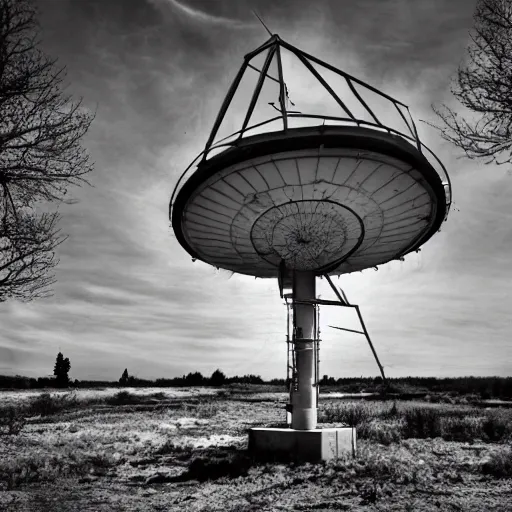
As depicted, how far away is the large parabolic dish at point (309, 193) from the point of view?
11.7m

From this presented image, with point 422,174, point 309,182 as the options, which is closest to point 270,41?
point 309,182

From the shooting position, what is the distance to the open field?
10328 mm

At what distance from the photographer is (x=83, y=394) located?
133 feet

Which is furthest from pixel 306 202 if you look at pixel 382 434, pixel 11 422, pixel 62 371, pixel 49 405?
pixel 62 371

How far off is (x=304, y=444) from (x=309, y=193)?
7.11 m

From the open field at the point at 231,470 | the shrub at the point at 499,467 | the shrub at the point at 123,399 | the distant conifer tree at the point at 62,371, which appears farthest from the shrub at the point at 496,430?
the distant conifer tree at the point at 62,371

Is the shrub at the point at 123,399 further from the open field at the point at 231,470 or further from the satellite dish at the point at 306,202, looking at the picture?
the satellite dish at the point at 306,202

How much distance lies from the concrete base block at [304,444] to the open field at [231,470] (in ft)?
1.70

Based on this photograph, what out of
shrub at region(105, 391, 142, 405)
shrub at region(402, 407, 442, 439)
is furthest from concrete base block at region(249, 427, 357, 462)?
shrub at region(105, 391, 142, 405)

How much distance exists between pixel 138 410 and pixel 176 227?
20535 mm

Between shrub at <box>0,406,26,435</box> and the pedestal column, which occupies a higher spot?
the pedestal column

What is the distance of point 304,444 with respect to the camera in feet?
48.9

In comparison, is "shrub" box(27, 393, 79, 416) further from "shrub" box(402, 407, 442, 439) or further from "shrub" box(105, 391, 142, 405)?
"shrub" box(402, 407, 442, 439)

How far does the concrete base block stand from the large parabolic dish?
496 cm
